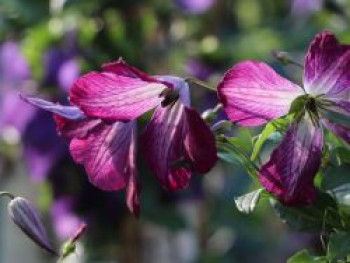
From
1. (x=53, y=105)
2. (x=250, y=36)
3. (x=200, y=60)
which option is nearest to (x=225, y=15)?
(x=250, y=36)

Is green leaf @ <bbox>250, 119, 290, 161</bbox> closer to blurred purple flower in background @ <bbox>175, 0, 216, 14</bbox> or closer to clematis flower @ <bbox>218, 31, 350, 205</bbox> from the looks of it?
clematis flower @ <bbox>218, 31, 350, 205</bbox>

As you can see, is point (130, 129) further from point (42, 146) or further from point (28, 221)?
point (42, 146)

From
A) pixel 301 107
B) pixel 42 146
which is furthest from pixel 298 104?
pixel 42 146

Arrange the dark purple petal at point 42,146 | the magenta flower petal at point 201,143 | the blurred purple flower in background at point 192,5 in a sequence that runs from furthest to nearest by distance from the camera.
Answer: the blurred purple flower in background at point 192,5
the dark purple petal at point 42,146
the magenta flower petal at point 201,143

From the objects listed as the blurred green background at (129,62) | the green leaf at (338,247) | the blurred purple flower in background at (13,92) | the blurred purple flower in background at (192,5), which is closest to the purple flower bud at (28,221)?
the green leaf at (338,247)

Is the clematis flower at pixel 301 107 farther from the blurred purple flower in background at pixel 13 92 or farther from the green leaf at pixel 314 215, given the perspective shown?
the blurred purple flower in background at pixel 13 92

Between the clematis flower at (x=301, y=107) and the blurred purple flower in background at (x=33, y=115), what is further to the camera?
the blurred purple flower in background at (x=33, y=115)

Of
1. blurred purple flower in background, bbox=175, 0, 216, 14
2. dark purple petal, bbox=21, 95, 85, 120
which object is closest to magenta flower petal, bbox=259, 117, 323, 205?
dark purple petal, bbox=21, 95, 85, 120
